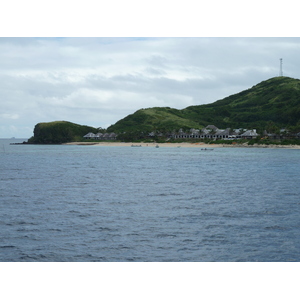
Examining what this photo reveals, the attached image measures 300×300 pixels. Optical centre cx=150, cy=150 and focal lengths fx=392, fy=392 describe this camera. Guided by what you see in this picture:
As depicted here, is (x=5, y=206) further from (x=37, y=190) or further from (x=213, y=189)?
(x=213, y=189)

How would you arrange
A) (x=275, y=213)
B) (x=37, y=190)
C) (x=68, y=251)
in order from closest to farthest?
(x=68, y=251) → (x=275, y=213) → (x=37, y=190)

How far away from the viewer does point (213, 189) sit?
157 feet

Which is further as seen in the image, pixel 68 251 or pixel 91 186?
pixel 91 186

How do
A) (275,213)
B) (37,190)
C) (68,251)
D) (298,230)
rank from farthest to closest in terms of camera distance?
(37,190) → (275,213) → (298,230) → (68,251)

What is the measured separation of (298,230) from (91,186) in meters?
30.5

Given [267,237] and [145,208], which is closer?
[267,237]

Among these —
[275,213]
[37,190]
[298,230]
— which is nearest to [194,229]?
[298,230]

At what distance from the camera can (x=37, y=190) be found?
155 feet
